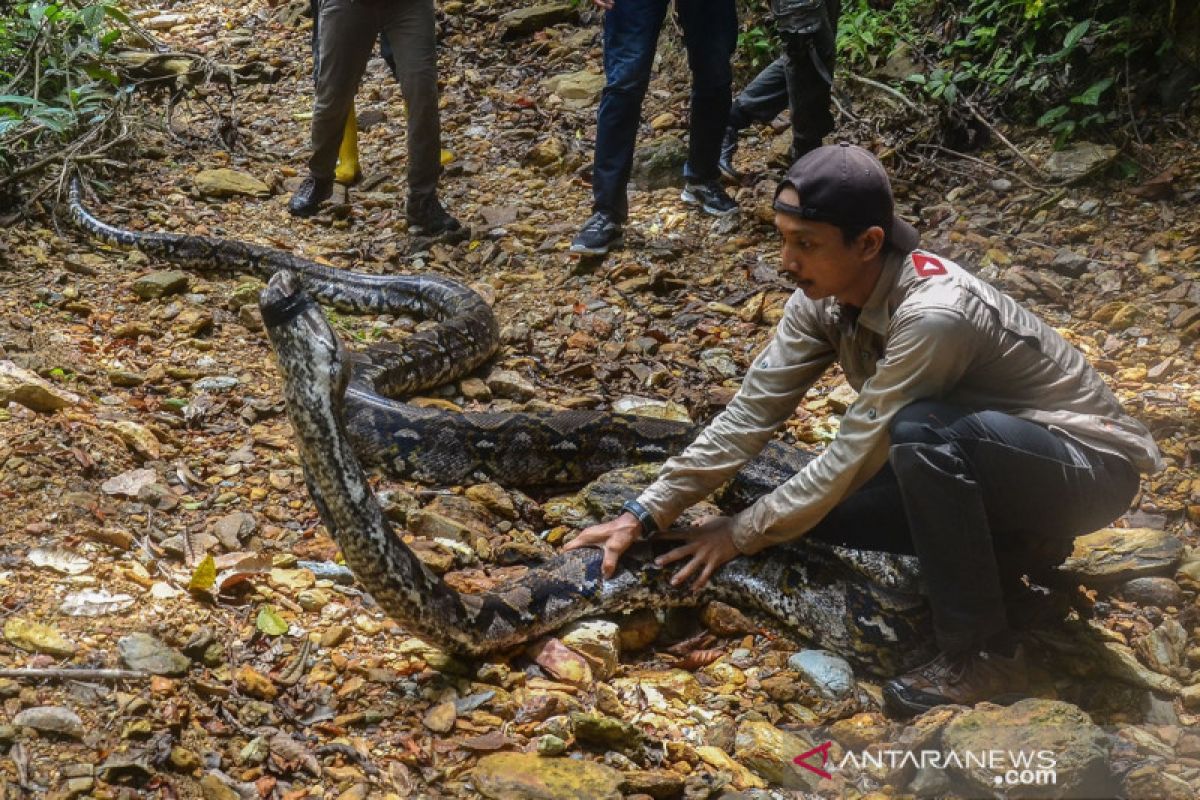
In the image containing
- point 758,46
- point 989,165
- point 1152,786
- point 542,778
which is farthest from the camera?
point 758,46

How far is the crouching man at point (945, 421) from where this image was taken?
3631mm

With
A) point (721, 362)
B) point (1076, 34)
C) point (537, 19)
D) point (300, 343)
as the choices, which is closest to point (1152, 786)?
point (300, 343)

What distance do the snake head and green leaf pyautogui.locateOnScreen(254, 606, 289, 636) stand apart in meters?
1.19

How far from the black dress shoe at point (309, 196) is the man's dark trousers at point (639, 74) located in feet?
9.33

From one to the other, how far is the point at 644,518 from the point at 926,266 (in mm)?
1500

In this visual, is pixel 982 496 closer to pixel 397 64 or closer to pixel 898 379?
pixel 898 379

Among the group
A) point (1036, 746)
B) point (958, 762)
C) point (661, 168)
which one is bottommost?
point (958, 762)

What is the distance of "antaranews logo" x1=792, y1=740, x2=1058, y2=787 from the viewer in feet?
10.2

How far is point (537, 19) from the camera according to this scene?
1394 cm

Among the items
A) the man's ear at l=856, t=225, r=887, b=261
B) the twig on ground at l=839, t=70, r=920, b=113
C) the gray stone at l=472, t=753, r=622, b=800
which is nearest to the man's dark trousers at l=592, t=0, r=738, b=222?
the twig on ground at l=839, t=70, r=920, b=113

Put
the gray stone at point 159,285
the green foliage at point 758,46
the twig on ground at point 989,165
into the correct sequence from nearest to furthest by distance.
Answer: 1. the gray stone at point 159,285
2. the twig on ground at point 989,165
3. the green foliage at point 758,46

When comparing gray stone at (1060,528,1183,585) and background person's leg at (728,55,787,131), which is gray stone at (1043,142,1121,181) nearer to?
background person's leg at (728,55,787,131)

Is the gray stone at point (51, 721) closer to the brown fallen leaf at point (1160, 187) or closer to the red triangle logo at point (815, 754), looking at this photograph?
the red triangle logo at point (815, 754)

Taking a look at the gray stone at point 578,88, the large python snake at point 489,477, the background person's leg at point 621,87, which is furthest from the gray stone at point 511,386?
the gray stone at point 578,88
